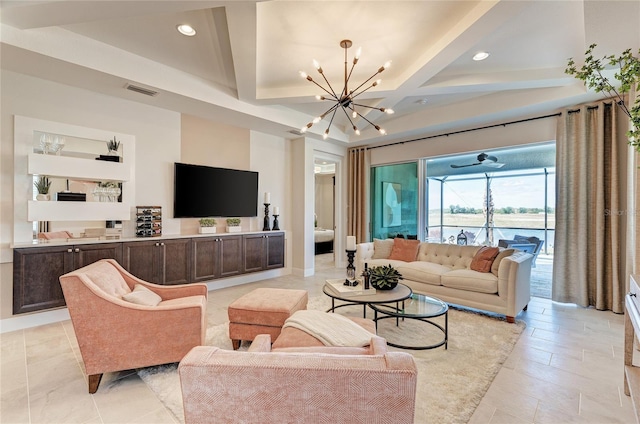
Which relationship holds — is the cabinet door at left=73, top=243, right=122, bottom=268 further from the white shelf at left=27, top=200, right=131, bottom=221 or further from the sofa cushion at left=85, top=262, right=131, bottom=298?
the sofa cushion at left=85, top=262, right=131, bottom=298

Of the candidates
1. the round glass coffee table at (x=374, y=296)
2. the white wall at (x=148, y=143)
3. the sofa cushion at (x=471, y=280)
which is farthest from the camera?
the sofa cushion at (x=471, y=280)

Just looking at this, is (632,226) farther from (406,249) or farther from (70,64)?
(70,64)

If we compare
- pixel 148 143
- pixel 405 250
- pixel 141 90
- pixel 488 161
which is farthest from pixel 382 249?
pixel 141 90

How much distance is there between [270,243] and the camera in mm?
5359

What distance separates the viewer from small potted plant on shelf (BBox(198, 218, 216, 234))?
183 inches

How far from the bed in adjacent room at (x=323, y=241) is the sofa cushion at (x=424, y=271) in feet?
14.0

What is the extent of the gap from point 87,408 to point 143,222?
8.40 ft

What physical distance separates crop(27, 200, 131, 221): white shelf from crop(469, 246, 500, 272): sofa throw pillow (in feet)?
15.4

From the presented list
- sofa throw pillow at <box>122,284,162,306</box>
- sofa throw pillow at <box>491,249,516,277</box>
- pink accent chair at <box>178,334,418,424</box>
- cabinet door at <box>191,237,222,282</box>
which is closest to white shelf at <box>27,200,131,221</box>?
cabinet door at <box>191,237,222,282</box>

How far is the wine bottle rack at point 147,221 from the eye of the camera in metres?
3.97

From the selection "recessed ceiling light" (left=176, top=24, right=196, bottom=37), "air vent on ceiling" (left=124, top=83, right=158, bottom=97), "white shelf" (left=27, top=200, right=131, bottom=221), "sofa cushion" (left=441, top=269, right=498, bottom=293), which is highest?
"recessed ceiling light" (left=176, top=24, right=196, bottom=37)

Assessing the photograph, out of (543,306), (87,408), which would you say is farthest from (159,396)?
(543,306)

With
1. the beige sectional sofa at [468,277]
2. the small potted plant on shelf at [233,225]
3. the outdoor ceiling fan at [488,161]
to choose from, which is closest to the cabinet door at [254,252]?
the small potted plant on shelf at [233,225]

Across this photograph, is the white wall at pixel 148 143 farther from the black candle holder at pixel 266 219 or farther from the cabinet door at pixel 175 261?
the cabinet door at pixel 175 261
